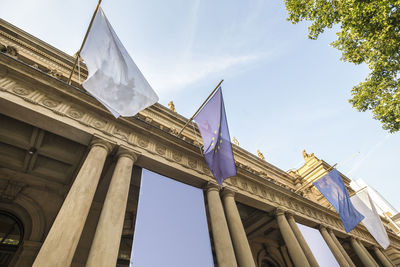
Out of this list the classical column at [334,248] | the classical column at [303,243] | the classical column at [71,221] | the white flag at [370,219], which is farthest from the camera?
the white flag at [370,219]

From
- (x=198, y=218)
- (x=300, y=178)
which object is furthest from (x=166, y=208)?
(x=300, y=178)

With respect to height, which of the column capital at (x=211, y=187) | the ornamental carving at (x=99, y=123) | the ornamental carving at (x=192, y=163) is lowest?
the column capital at (x=211, y=187)

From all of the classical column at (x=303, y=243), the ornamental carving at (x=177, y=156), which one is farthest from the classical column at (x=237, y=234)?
the classical column at (x=303, y=243)

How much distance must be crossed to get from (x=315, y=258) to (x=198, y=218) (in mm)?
7359

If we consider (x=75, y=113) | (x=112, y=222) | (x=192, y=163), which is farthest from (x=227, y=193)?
Result: (x=75, y=113)

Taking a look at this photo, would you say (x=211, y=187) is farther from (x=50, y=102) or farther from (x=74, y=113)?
(x=50, y=102)

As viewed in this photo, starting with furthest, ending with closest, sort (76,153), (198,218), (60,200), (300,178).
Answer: (300,178)
(60,200)
(76,153)
(198,218)

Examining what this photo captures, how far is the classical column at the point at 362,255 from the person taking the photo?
14.3m

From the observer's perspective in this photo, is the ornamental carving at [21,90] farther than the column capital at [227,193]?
No

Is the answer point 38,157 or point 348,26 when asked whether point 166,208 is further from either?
point 348,26

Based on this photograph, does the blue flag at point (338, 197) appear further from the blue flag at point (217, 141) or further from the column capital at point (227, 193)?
the blue flag at point (217, 141)

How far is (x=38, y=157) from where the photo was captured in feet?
27.7

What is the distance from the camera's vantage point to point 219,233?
25.3 feet

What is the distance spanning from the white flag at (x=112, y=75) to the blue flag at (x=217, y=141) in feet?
8.04
